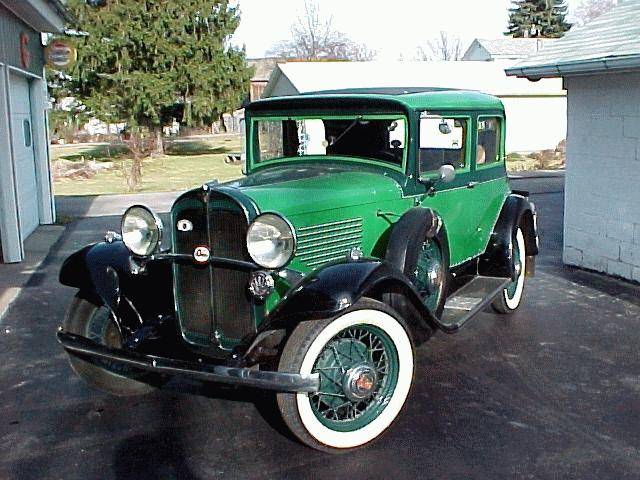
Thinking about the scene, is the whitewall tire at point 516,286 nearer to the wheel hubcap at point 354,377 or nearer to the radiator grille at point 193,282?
the wheel hubcap at point 354,377

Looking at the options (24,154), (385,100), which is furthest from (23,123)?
(385,100)

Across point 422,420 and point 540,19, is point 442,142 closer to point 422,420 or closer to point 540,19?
point 422,420

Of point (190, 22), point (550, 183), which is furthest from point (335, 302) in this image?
point (190, 22)

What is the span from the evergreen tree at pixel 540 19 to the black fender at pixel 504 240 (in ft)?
172

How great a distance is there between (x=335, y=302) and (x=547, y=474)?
1.28m

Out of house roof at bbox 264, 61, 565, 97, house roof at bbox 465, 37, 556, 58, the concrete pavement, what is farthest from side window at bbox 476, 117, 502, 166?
house roof at bbox 465, 37, 556, 58

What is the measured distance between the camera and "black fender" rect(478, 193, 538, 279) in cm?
575

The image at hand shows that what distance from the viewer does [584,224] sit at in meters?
7.66

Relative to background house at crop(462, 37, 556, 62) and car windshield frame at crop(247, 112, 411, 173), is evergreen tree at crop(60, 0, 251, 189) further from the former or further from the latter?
car windshield frame at crop(247, 112, 411, 173)

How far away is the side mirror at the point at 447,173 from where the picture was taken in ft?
15.7

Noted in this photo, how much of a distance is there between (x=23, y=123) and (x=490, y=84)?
71.6 feet

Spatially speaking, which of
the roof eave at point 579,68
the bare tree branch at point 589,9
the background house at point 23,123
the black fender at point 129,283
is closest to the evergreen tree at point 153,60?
the background house at point 23,123

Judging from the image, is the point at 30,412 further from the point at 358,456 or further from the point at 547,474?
the point at 547,474

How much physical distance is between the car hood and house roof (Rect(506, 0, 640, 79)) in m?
3.13
